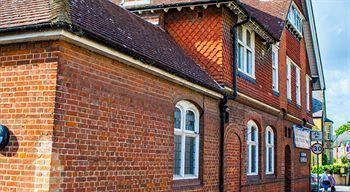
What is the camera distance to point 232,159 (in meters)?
14.2

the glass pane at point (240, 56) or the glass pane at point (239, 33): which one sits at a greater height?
the glass pane at point (239, 33)

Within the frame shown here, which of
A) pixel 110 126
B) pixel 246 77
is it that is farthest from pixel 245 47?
pixel 110 126

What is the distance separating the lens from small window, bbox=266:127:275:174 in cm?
1853

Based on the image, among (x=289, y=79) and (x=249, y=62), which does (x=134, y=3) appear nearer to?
(x=249, y=62)

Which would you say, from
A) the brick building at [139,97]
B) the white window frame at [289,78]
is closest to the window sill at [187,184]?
the brick building at [139,97]

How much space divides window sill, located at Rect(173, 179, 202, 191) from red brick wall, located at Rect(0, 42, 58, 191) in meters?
4.41

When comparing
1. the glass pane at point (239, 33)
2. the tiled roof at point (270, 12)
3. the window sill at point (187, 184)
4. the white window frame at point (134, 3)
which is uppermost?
the tiled roof at point (270, 12)

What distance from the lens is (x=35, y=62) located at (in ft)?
24.3

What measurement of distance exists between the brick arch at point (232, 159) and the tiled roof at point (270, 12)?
20.0 feet

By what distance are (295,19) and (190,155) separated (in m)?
12.6

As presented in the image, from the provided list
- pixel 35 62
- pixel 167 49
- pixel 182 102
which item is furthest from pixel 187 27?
pixel 35 62

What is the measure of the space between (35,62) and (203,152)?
238 inches

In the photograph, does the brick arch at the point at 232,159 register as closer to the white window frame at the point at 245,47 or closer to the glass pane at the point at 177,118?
the white window frame at the point at 245,47

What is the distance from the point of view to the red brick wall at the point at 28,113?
7.05m
